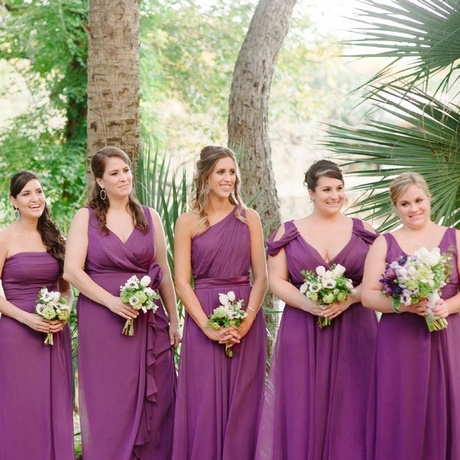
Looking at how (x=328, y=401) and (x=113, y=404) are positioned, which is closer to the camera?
(x=328, y=401)

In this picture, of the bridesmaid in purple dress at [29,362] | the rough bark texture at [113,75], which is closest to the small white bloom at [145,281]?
the bridesmaid in purple dress at [29,362]

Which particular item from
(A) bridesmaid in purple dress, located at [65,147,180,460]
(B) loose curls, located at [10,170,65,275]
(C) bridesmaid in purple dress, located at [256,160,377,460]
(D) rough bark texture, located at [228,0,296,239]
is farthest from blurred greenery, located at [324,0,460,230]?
(D) rough bark texture, located at [228,0,296,239]

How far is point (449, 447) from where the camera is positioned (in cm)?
497

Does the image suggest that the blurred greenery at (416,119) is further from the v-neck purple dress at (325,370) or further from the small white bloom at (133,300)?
the small white bloom at (133,300)

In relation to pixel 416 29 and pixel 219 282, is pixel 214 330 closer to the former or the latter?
pixel 219 282

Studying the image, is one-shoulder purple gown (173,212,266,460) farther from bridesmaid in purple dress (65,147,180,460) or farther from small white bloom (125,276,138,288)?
small white bloom (125,276,138,288)

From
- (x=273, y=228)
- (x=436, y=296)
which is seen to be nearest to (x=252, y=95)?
(x=273, y=228)

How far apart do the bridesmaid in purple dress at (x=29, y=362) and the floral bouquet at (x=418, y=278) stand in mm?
2356

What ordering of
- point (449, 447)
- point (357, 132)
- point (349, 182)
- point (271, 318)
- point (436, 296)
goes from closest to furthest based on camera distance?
1. point (436, 296)
2. point (449, 447)
3. point (357, 132)
4. point (271, 318)
5. point (349, 182)

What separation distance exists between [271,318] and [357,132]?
2.62 metres

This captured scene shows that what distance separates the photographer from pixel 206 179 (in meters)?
5.71

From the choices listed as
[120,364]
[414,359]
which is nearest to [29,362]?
[120,364]

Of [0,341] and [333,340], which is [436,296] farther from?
[0,341]

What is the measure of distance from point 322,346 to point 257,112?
430cm
